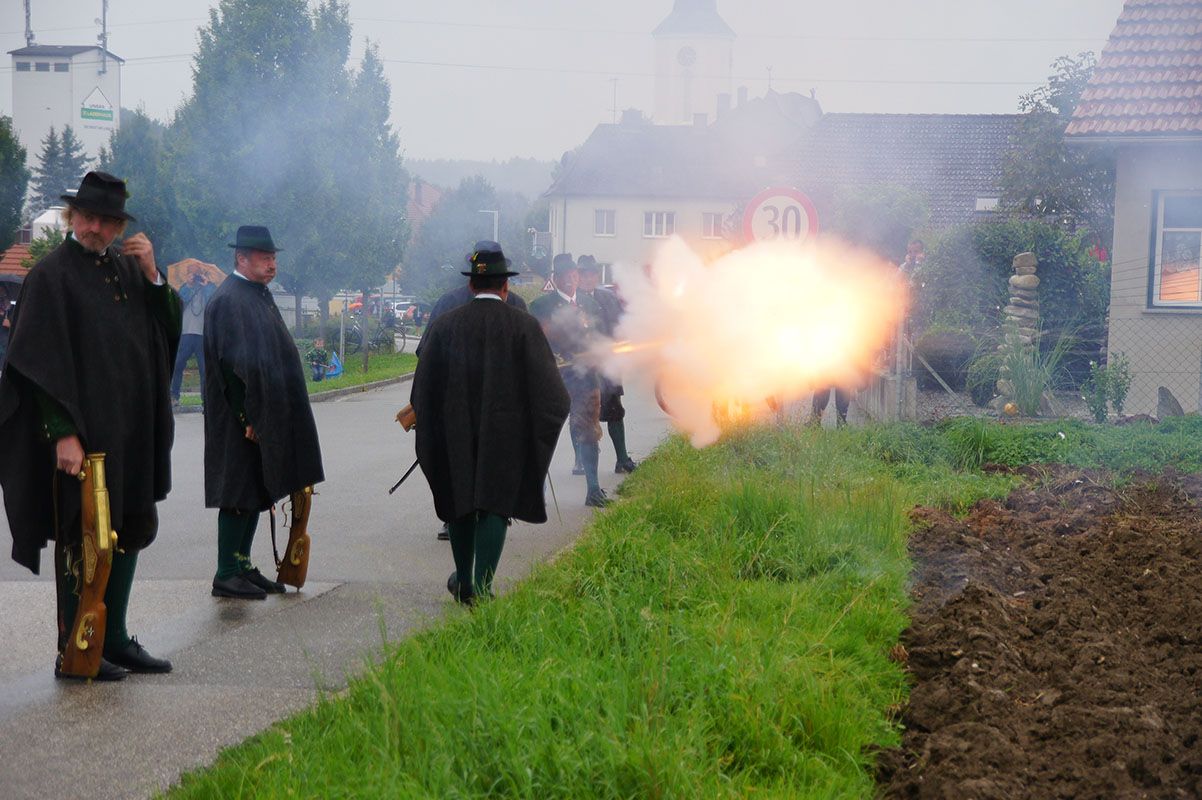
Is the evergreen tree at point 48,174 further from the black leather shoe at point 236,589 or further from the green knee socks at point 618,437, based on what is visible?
the black leather shoe at point 236,589

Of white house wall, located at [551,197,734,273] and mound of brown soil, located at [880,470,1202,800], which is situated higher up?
white house wall, located at [551,197,734,273]

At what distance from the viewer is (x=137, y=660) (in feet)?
19.9

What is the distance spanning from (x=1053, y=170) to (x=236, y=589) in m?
24.4

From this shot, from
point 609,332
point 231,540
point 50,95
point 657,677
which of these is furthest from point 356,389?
point 50,95

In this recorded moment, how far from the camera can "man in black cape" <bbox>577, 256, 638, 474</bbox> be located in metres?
13.0

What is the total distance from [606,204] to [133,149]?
46.6m

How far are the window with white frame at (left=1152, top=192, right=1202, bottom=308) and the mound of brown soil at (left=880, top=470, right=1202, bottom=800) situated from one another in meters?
9.96

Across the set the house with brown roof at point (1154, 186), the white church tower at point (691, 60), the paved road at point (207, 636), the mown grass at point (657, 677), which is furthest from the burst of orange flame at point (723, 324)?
the white church tower at point (691, 60)

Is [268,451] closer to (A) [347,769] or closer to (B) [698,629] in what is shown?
(B) [698,629]

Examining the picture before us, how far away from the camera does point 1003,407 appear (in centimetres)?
1591

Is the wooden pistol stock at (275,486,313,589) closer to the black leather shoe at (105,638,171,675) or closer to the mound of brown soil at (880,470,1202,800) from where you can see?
the black leather shoe at (105,638,171,675)

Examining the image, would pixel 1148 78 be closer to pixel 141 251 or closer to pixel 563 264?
pixel 563 264

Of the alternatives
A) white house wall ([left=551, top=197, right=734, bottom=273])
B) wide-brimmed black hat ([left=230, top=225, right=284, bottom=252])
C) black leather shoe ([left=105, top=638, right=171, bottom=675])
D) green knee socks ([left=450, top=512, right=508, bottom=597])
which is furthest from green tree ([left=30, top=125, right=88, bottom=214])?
black leather shoe ([left=105, top=638, right=171, bottom=675])

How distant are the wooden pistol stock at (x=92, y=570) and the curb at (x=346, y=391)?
14364 mm
